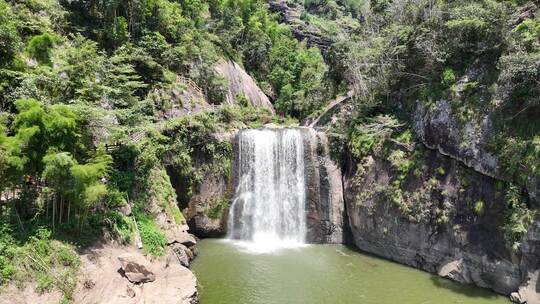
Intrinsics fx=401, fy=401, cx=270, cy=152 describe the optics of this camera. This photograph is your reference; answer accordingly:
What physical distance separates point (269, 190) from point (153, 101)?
379 inches

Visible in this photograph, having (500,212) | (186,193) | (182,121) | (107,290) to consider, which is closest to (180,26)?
(182,121)

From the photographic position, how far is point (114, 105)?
21141mm

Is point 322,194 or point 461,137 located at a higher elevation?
point 461,137

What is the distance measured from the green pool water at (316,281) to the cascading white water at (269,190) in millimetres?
2415

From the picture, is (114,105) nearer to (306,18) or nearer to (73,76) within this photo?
(73,76)

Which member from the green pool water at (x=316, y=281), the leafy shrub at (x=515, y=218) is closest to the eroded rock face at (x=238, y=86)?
the green pool water at (x=316, y=281)

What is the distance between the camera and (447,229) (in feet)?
58.2

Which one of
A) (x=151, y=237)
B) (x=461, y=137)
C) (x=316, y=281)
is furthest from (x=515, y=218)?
(x=151, y=237)

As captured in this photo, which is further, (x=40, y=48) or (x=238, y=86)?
(x=238, y=86)

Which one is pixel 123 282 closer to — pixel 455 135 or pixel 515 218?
pixel 515 218

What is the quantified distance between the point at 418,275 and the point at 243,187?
11.0m

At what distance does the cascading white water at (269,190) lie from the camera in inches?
931

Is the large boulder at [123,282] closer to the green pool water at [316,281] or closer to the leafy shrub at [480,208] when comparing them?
the green pool water at [316,281]

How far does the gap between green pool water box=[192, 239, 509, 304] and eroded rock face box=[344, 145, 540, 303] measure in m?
0.66
